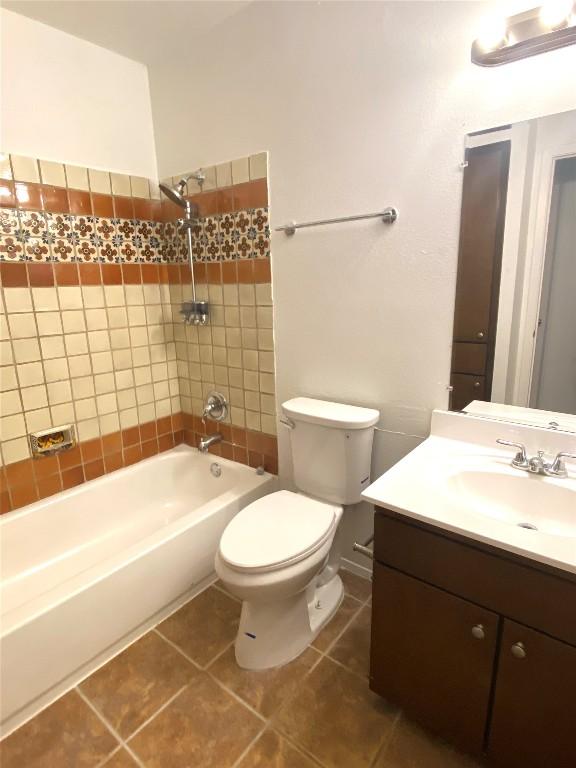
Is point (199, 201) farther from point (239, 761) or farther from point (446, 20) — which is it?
point (239, 761)

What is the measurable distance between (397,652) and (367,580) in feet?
2.27

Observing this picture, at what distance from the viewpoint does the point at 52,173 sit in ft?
5.69

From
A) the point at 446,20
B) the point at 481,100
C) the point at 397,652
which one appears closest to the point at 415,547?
the point at 397,652

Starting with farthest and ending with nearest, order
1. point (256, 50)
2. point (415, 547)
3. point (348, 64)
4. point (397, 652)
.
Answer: point (256, 50) < point (348, 64) < point (397, 652) < point (415, 547)

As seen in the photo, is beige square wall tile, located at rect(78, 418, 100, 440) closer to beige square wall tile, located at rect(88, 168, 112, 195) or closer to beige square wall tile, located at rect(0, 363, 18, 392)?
beige square wall tile, located at rect(0, 363, 18, 392)

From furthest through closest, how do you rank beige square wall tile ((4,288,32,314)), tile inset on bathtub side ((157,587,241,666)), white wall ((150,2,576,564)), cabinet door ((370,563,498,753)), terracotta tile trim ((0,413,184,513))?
terracotta tile trim ((0,413,184,513)), beige square wall tile ((4,288,32,314)), tile inset on bathtub side ((157,587,241,666)), white wall ((150,2,576,564)), cabinet door ((370,563,498,753))

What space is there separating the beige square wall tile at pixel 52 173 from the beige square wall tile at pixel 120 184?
0.76 feet

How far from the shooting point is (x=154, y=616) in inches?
64.7

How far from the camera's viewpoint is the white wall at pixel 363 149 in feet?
4.09

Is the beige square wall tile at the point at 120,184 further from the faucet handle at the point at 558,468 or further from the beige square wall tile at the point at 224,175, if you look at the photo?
the faucet handle at the point at 558,468

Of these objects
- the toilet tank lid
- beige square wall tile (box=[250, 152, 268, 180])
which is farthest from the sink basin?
beige square wall tile (box=[250, 152, 268, 180])

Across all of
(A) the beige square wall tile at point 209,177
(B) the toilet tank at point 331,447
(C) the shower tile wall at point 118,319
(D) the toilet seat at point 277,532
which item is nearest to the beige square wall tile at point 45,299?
(C) the shower tile wall at point 118,319

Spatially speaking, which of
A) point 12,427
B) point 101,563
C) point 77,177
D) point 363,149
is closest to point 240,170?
point 363,149

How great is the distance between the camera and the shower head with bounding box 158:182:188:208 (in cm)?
181
